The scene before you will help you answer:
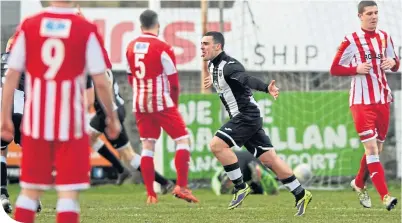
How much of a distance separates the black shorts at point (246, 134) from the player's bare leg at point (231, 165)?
7 centimetres

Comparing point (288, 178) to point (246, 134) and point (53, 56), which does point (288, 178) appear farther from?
point (53, 56)

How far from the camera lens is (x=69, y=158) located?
5348mm

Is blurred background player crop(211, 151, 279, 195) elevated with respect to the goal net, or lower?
lower

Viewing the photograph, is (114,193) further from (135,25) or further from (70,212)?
(70,212)

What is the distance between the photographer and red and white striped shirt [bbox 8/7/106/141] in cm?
536

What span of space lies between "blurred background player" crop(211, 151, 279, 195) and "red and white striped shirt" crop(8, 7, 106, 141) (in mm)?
7774

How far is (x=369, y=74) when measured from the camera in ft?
31.7

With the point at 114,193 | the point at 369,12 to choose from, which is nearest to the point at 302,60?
the point at 114,193

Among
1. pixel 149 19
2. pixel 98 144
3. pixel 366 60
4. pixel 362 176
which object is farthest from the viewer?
pixel 98 144

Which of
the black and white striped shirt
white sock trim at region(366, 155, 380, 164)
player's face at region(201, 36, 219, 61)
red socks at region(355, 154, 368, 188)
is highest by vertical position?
player's face at region(201, 36, 219, 61)

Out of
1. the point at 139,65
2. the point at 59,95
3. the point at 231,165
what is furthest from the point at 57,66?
the point at 139,65

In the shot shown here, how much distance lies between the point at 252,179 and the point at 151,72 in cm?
306

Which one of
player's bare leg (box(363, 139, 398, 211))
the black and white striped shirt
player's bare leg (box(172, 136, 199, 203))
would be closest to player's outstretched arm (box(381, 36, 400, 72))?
player's bare leg (box(363, 139, 398, 211))

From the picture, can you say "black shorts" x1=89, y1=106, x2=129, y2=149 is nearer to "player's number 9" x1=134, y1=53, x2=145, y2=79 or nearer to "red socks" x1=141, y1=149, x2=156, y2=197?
"red socks" x1=141, y1=149, x2=156, y2=197
